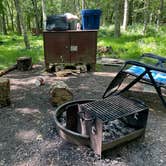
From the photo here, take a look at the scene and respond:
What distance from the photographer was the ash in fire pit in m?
2.54

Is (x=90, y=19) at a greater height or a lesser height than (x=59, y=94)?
greater

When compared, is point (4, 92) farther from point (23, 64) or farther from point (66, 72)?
point (23, 64)

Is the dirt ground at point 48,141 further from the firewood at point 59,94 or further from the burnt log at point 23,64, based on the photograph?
the burnt log at point 23,64

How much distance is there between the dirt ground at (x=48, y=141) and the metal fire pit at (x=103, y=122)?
11cm

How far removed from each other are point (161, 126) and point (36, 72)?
346 centimetres

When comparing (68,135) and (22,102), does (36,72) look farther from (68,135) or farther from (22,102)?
(68,135)

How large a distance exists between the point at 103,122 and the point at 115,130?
2.06 ft

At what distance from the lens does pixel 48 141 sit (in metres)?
2.52

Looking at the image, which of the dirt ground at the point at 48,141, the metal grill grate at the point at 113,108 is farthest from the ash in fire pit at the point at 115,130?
the metal grill grate at the point at 113,108

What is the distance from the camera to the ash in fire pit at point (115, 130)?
99.8 inches

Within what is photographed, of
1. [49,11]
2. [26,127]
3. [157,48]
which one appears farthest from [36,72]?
[49,11]

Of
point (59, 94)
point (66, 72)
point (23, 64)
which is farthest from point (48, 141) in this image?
point (23, 64)

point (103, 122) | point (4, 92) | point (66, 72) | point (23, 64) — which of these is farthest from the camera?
point (23, 64)

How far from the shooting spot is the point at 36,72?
543cm
